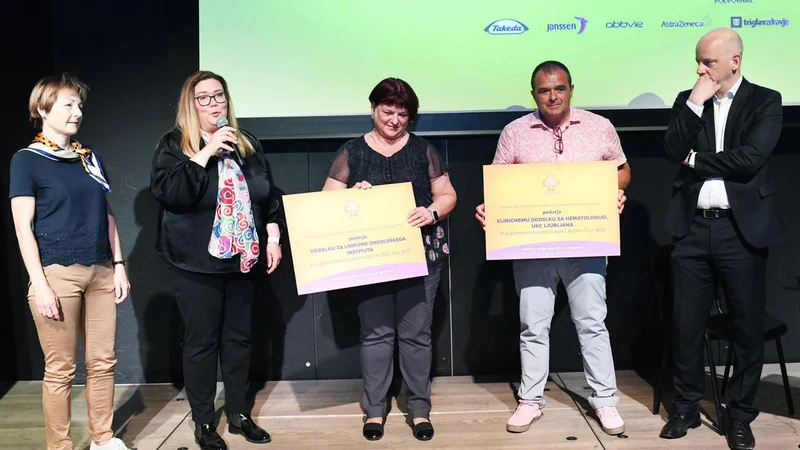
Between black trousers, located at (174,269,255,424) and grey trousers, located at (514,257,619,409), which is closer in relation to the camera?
black trousers, located at (174,269,255,424)

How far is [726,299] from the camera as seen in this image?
2764 millimetres

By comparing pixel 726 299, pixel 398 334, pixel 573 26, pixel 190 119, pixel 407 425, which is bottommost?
pixel 407 425

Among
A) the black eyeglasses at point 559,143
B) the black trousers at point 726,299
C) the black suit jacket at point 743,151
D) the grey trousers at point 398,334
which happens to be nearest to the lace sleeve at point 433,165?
the grey trousers at point 398,334

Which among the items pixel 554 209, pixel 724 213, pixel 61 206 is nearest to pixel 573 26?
pixel 554 209

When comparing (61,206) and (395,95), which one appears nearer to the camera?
(61,206)

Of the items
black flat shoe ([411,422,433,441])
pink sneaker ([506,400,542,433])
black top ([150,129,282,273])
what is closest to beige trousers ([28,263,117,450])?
black top ([150,129,282,273])

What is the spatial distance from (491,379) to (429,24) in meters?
1.94

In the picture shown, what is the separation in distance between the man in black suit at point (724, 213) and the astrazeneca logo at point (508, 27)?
3.40 feet

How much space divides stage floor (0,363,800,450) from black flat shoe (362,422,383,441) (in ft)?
0.09

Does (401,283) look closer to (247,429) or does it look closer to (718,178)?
(247,429)

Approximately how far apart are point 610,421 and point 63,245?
2317 mm

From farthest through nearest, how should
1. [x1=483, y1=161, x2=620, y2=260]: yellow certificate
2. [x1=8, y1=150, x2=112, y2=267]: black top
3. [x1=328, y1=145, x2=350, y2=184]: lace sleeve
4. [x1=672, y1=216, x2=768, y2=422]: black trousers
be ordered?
[x1=328, y1=145, x2=350, y2=184]: lace sleeve, [x1=483, y1=161, x2=620, y2=260]: yellow certificate, [x1=672, y1=216, x2=768, y2=422]: black trousers, [x1=8, y1=150, x2=112, y2=267]: black top

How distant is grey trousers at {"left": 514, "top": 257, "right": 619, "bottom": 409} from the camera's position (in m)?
2.88

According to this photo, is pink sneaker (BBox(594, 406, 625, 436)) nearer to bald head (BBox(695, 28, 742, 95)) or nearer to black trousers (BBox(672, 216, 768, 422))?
black trousers (BBox(672, 216, 768, 422))
